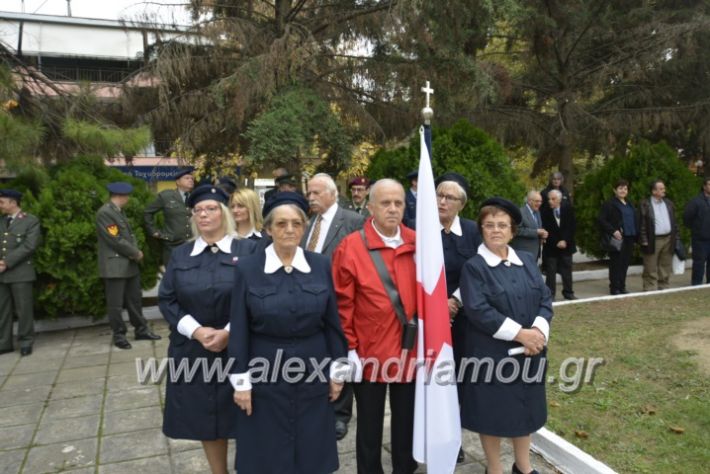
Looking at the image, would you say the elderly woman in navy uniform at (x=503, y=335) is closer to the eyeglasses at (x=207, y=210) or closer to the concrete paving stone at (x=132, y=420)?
the eyeglasses at (x=207, y=210)

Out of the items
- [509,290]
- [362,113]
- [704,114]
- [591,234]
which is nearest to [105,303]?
[362,113]

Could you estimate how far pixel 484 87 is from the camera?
873 cm

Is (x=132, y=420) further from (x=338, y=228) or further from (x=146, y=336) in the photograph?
(x=146, y=336)

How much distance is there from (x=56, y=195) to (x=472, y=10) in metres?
6.36

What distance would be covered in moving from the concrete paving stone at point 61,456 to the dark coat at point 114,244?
2.90m

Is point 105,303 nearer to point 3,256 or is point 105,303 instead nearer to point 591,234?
point 3,256

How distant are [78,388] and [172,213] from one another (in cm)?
278

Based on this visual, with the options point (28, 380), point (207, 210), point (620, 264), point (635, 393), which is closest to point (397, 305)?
point (207, 210)

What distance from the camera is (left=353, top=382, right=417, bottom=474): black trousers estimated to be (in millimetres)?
3106

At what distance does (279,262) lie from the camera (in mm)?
2818

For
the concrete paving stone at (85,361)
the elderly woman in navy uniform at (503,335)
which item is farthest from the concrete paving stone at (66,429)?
the elderly woman in navy uniform at (503,335)

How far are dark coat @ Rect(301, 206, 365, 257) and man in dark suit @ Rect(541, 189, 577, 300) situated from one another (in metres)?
5.30

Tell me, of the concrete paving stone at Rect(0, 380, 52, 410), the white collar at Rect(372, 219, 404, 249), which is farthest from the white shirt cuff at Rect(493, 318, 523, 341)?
the concrete paving stone at Rect(0, 380, 52, 410)

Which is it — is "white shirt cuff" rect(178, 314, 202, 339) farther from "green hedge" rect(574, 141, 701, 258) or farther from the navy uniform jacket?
"green hedge" rect(574, 141, 701, 258)
